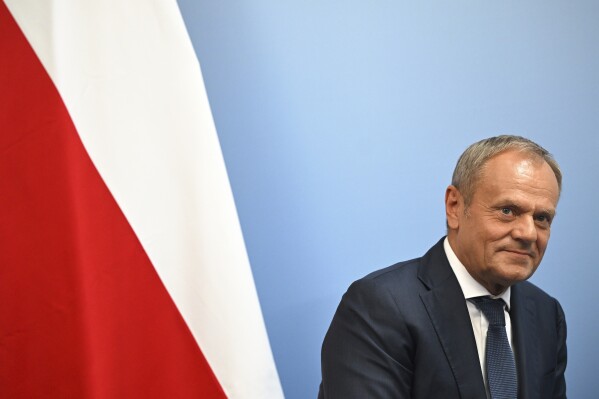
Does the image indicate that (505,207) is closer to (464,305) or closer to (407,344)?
(464,305)

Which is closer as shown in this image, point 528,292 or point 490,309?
point 490,309

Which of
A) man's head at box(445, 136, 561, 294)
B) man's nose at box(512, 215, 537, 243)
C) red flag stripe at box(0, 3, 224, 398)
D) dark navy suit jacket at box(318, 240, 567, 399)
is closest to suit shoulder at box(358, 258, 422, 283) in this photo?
dark navy suit jacket at box(318, 240, 567, 399)

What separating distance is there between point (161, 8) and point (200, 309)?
2.23ft

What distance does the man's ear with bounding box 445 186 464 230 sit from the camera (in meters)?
1.67

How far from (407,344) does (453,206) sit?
36 centimetres

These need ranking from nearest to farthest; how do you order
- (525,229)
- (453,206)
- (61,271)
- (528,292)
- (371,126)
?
(61,271)
(525,229)
(453,206)
(528,292)
(371,126)

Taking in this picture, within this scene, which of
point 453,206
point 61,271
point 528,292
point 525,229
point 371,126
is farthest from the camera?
point 371,126

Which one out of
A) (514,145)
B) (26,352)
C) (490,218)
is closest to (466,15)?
(514,145)

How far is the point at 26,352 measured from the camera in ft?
4.66

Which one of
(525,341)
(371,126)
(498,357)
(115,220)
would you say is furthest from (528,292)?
(115,220)

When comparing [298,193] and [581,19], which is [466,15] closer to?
[581,19]

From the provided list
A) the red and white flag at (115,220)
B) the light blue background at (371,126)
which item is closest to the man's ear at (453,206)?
the light blue background at (371,126)

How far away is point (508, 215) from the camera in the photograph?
1.60 meters

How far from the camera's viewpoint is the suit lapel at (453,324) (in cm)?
154
